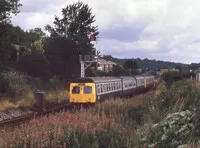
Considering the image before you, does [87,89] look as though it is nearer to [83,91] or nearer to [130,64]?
[83,91]

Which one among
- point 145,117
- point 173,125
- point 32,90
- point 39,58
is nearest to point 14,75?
point 32,90

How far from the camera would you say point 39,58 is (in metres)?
41.1

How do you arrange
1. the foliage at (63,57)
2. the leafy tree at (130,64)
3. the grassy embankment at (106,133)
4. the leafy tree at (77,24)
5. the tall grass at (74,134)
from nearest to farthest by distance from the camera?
1. the grassy embankment at (106,133)
2. the tall grass at (74,134)
3. the foliage at (63,57)
4. the leafy tree at (77,24)
5. the leafy tree at (130,64)

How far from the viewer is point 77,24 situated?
66.2m

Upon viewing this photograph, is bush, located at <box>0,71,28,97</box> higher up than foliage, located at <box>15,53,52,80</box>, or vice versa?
foliage, located at <box>15,53,52,80</box>

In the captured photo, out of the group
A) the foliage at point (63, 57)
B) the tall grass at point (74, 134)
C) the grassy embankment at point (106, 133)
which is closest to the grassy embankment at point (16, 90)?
the foliage at point (63, 57)

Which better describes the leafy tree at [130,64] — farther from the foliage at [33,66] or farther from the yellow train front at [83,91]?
the yellow train front at [83,91]

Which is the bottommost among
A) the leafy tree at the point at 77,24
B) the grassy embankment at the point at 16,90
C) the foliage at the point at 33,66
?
the grassy embankment at the point at 16,90

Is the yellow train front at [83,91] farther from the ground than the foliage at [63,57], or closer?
closer

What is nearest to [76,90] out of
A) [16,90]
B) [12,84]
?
[16,90]

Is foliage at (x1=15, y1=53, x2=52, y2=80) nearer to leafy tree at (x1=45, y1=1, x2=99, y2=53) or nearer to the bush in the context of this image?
the bush

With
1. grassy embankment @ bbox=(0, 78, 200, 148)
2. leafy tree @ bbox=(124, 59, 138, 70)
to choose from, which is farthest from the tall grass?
leafy tree @ bbox=(124, 59, 138, 70)

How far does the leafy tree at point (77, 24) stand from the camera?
214ft

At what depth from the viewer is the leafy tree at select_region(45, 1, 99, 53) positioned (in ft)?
214
